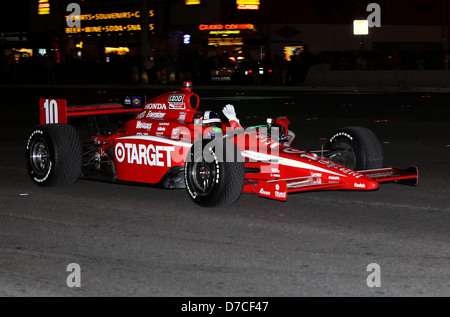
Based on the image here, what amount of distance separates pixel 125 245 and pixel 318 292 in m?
1.96

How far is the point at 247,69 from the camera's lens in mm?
38344

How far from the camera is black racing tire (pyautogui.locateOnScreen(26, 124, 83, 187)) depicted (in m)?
9.00

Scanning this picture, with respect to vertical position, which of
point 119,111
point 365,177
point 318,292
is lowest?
point 318,292

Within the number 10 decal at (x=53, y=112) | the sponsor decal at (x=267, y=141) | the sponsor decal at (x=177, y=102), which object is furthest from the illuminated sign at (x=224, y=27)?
the sponsor decal at (x=267, y=141)

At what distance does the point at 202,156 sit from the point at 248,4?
4119 cm

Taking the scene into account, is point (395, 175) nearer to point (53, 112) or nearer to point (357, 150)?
point (357, 150)

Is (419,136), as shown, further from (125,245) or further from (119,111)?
(125,245)

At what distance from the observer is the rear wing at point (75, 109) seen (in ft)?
32.7

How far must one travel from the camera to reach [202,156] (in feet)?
25.7

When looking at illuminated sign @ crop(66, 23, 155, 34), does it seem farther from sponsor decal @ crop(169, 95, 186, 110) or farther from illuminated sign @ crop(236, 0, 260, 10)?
sponsor decal @ crop(169, 95, 186, 110)

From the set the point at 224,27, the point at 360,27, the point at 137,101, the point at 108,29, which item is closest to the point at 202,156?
the point at 137,101

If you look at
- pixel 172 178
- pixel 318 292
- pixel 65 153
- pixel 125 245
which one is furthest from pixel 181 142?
pixel 318 292

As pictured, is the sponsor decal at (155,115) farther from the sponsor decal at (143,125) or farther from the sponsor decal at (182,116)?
the sponsor decal at (182,116)

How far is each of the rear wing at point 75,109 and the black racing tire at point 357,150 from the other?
269cm
